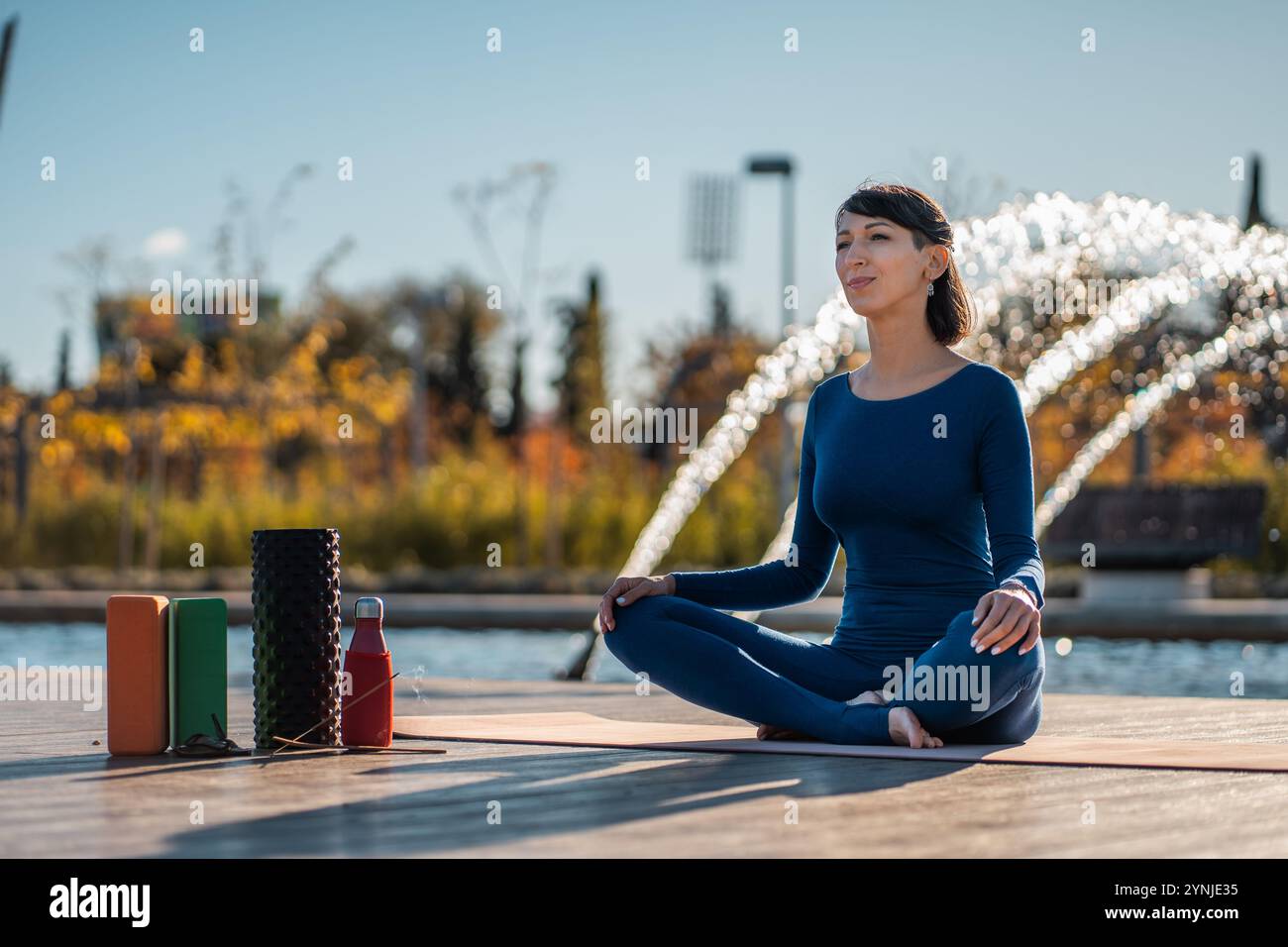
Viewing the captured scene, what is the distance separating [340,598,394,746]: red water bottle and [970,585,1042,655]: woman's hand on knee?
5.25 ft

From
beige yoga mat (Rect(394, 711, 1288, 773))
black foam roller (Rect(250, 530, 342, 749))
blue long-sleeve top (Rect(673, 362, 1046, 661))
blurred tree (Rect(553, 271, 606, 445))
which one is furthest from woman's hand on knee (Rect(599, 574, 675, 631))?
blurred tree (Rect(553, 271, 606, 445))

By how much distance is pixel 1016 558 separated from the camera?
14.4 ft

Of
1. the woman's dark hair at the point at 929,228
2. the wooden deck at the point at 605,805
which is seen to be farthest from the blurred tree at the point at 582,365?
the wooden deck at the point at 605,805

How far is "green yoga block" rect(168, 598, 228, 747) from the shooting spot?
4543 mm

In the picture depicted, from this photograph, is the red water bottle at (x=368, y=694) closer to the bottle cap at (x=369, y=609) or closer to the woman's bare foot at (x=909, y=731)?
the bottle cap at (x=369, y=609)

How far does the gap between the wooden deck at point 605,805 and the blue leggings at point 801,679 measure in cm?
22

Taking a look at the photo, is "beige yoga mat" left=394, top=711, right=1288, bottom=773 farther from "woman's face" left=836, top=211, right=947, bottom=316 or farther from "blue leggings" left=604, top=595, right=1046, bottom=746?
"woman's face" left=836, top=211, right=947, bottom=316

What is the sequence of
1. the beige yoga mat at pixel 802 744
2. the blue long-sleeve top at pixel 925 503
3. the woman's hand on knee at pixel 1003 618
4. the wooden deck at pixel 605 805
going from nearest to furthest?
the wooden deck at pixel 605 805 < the woman's hand on knee at pixel 1003 618 < the beige yoga mat at pixel 802 744 < the blue long-sleeve top at pixel 925 503

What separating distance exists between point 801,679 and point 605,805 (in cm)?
140

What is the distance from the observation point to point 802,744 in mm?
4594

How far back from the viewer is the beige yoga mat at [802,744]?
4.25 metres

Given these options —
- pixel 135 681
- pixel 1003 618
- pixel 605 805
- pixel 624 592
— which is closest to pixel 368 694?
pixel 135 681
